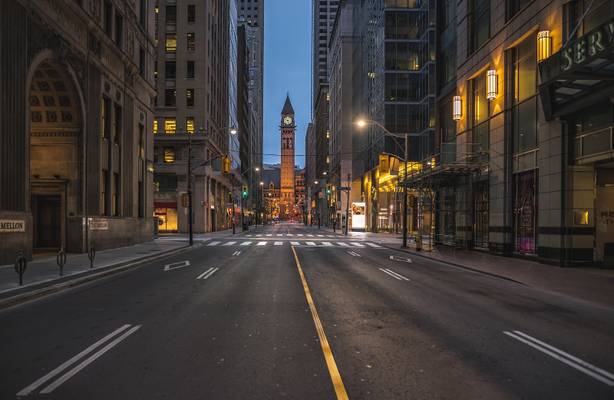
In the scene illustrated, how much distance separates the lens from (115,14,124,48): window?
29111 mm

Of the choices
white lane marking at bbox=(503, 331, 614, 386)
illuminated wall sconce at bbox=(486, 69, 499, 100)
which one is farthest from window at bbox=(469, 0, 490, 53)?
white lane marking at bbox=(503, 331, 614, 386)

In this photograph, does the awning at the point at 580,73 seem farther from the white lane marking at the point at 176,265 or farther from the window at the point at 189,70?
the window at the point at 189,70

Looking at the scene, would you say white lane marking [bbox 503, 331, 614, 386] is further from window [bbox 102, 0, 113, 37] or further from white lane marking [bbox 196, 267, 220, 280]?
window [bbox 102, 0, 113, 37]

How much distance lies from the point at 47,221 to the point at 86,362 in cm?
2369

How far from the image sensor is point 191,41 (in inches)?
2251

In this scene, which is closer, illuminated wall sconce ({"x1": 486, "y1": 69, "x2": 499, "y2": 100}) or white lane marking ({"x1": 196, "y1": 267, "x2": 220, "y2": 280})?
white lane marking ({"x1": 196, "y1": 267, "x2": 220, "y2": 280})

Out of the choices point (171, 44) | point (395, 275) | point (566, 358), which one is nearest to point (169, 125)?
point (171, 44)

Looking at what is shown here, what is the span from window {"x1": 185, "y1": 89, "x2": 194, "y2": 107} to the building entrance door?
33094mm

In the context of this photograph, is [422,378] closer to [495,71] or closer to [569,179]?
[569,179]

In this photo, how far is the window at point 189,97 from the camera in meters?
56.8

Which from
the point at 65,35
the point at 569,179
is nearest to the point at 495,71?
the point at 569,179

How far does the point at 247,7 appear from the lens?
190250mm

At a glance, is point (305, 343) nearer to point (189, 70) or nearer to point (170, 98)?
point (170, 98)

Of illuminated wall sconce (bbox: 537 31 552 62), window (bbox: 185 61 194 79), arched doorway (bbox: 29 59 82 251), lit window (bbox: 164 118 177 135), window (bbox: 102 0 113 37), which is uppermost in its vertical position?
window (bbox: 185 61 194 79)
